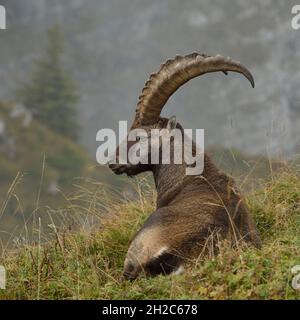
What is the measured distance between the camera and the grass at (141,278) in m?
8.30

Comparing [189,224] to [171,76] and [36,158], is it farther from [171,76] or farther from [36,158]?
[36,158]

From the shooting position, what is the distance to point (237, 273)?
8.35 m

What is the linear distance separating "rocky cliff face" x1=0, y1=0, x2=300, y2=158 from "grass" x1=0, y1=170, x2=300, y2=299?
8449 cm

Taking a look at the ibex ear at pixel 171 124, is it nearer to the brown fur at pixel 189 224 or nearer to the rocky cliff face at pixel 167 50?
the brown fur at pixel 189 224

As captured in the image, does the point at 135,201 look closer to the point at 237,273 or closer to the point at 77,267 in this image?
the point at 77,267

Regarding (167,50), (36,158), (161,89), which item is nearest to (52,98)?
(36,158)

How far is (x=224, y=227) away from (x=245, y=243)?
40 centimetres

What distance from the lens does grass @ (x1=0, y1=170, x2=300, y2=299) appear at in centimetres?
830

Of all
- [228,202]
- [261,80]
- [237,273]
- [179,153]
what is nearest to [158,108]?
[179,153]

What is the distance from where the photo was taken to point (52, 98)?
9800 centimetres

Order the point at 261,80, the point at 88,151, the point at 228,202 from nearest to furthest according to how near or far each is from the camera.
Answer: the point at 228,202 → the point at 88,151 → the point at 261,80

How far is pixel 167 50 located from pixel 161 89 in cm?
13092

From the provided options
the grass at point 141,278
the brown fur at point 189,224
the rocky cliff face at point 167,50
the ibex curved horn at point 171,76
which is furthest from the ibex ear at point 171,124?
the rocky cliff face at point 167,50

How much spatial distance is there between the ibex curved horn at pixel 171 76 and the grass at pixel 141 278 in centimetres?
175
